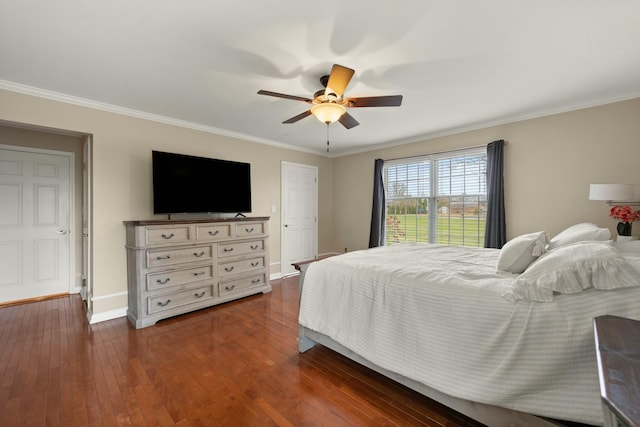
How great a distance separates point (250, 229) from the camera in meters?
4.01

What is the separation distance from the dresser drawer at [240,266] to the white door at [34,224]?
2462mm

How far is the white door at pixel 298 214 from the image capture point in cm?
517

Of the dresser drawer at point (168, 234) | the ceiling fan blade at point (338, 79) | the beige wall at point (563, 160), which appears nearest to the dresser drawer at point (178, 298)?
the dresser drawer at point (168, 234)

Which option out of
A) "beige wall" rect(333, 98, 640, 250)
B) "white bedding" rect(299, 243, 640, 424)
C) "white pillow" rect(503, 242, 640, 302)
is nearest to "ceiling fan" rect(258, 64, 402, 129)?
"white bedding" rect(299, 243, 640, 424)

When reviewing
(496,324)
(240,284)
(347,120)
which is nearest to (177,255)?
(240,284)

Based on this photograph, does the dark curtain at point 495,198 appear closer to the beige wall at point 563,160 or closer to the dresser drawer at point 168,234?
the beige wall at point 563,160

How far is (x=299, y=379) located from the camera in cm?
203

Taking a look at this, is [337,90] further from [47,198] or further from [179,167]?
[47,198]

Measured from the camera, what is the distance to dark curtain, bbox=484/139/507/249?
3.79 metres

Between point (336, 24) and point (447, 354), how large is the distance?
84.8 inches

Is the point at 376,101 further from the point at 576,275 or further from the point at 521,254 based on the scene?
the point at 576,275

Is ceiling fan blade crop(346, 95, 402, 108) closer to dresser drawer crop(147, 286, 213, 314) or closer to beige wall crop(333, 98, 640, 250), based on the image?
beige wall crop(333, 98, 640, 250)

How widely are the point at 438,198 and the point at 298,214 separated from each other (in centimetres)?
254

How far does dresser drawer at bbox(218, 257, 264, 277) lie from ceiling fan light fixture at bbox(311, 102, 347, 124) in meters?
2.38
